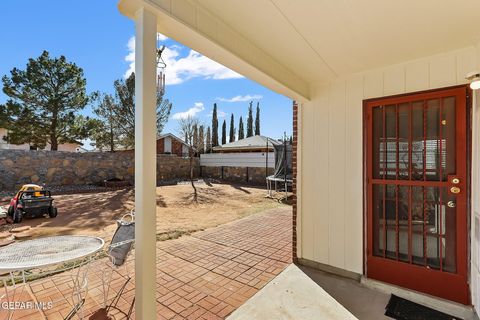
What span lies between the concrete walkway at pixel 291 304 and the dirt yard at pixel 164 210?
238 centimetres

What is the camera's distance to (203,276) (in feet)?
9.50

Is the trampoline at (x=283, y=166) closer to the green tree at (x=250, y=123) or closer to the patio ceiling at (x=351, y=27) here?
the patio ceiling at (x=351, y=27)

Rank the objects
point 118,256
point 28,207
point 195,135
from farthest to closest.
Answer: point 195,135, point 28,207, point 118,256

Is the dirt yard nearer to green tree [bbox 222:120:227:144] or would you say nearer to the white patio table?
the white patio table

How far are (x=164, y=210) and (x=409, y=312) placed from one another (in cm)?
606

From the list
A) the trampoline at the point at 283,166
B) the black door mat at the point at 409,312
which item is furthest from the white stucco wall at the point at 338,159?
the trampoline at the point at 283,166

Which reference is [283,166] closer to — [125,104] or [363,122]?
[363,122]

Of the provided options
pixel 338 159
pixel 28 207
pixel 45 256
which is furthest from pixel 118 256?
pixel 28 207

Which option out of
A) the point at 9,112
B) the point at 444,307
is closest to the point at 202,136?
the point at 9,112

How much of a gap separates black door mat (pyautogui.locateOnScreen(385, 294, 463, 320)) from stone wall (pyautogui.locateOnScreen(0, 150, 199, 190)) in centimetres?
1209

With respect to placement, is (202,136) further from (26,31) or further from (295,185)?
(295,185)

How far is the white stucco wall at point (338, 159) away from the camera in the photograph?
2.73m

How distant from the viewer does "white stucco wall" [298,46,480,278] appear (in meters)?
2.73

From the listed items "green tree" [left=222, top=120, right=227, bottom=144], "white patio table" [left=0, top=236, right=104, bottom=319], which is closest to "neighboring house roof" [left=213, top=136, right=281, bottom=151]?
"white patio table" [left=0, top=236, right=104, bottom=319]
